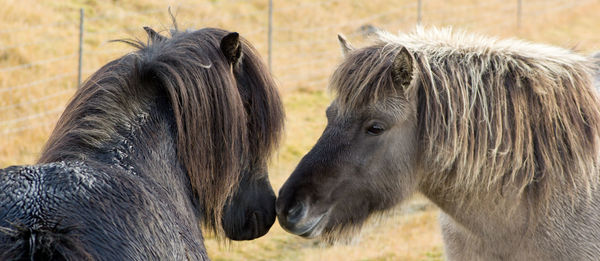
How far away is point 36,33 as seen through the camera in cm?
1089

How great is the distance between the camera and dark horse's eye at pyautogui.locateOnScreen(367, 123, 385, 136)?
2973mm

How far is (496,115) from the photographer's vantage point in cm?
294

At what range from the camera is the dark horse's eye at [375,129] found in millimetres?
2973

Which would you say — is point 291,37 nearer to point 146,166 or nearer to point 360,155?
point 360,155

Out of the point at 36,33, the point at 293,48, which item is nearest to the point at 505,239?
the point at 36,33

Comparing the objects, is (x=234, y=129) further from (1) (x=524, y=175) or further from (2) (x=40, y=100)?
(2) (x=40, y=100)

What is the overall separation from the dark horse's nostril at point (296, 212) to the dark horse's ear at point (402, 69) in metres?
0.72

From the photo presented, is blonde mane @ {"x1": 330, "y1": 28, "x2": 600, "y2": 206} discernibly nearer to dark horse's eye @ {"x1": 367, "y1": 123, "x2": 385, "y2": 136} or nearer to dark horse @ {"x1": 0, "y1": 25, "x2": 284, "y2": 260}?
dark horse's eye @ {"x1": 367, "y1": 123, "x2": 385, "y2": 136}

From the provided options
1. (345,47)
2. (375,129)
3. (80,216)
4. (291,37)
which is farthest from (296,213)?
(291,37)

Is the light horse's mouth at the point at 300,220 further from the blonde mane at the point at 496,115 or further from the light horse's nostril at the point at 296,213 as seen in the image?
the blonde mane at the point at 496,115

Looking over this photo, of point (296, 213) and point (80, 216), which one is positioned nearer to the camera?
point (80, 216)

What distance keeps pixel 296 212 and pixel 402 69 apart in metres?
0.82

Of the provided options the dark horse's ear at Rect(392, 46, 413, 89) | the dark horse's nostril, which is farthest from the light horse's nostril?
the dark horse's ear at Rect(392, 46, 413, 89)

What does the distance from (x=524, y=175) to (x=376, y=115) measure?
741 millimetres
